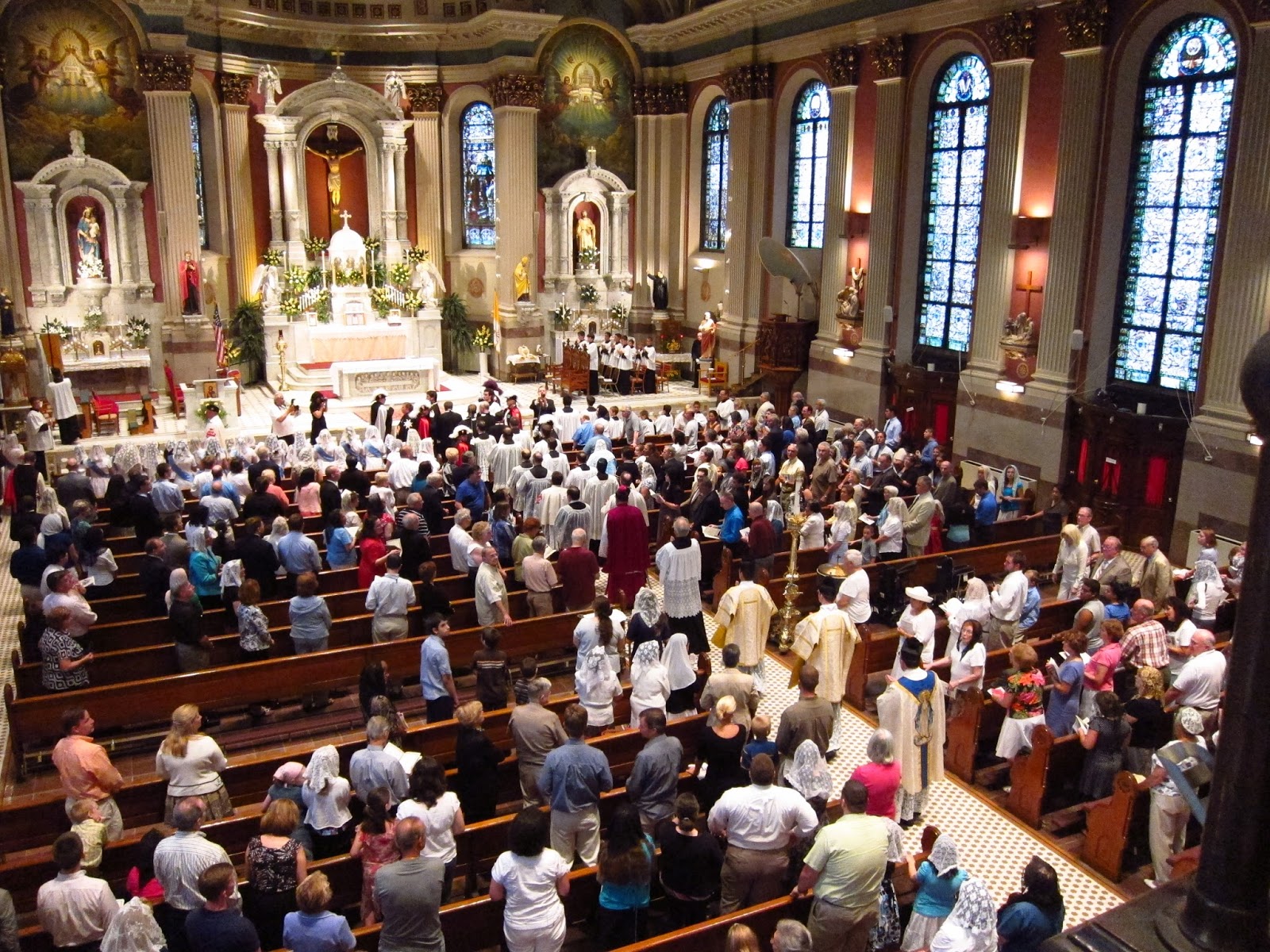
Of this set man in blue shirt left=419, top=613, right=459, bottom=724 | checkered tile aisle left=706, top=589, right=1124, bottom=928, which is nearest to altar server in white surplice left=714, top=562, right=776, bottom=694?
checkered tile aisle left=706, top=589, right=1124, bottom=928

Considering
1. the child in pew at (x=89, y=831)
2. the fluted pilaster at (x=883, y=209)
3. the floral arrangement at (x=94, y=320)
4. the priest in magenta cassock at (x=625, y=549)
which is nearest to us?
the child in pew at (x=89, y=831)

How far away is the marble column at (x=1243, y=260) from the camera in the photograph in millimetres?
14141

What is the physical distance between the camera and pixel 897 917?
626 cm

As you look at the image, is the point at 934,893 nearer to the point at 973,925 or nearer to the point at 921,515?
the point at 973,925

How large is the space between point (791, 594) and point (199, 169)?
21534mm

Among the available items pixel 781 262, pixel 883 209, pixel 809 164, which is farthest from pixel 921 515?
pixel 809 164

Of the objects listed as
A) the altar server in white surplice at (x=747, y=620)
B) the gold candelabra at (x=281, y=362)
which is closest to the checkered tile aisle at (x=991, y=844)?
the altar server in white surplice at (x=747, y=620)

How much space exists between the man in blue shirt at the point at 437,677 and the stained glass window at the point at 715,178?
2085 cm

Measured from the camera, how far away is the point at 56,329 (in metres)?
23.4

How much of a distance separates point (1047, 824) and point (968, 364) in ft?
39.4

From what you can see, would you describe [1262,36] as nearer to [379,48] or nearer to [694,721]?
[694,721]

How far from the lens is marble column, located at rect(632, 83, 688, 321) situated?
29.4 m

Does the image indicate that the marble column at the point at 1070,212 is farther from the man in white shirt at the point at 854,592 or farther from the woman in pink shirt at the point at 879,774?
the woman in pink shirt at the point at 879,774

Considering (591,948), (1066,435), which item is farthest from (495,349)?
(591,948)
